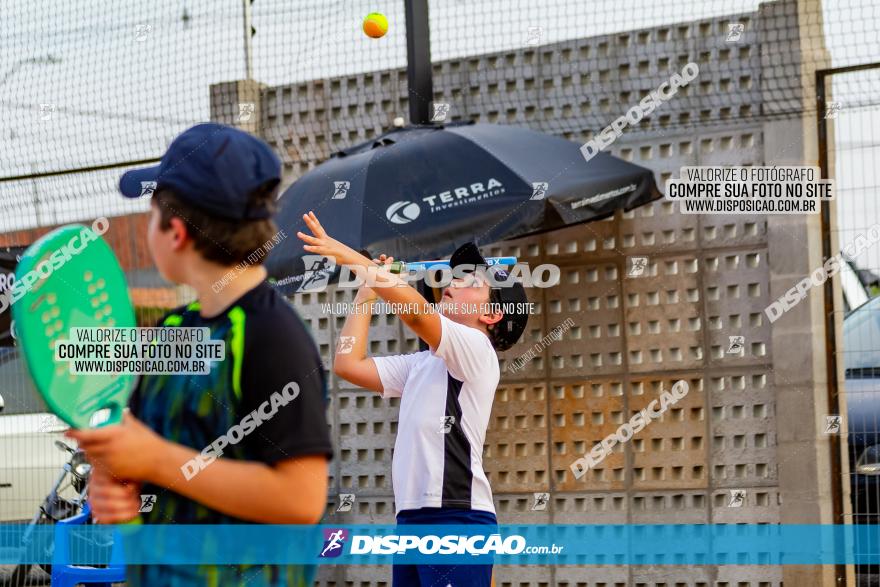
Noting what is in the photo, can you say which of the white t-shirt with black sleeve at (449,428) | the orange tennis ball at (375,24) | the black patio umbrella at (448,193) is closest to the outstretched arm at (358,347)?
the white t-shirt with black sleeve at (449,428)

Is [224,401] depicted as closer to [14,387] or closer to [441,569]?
[441,569]

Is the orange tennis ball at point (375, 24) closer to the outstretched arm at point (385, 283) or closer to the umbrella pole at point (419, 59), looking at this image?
the umbrella pole at point (419, 59)

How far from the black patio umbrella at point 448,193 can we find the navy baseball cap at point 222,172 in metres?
4.28

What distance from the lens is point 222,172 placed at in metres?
2.10

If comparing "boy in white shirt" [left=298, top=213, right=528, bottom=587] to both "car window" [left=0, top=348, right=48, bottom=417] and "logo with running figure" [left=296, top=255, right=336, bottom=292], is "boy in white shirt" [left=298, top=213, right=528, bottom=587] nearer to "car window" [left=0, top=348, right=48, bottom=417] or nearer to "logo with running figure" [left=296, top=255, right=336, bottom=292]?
"logo with running figure" [left=296, top=255, right=336, bottom=292]

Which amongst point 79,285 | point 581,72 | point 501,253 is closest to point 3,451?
point 501,253

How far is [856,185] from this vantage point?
273 inches

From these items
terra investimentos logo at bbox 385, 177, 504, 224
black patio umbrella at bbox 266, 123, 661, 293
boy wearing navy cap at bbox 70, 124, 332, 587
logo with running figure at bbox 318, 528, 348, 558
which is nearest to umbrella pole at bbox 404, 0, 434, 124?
black patio umbrella at bbox 266, 123, 661, 293

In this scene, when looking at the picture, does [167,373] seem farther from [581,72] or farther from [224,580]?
[581,72]

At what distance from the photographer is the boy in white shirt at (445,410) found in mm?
4520

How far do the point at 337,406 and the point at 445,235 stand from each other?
6.70 feet

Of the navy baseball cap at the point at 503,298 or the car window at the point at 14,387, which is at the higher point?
the car window at the point at 14,387

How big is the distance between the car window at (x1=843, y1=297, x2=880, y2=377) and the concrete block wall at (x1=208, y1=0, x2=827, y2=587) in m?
0.43

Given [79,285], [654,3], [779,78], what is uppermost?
[654,3]
